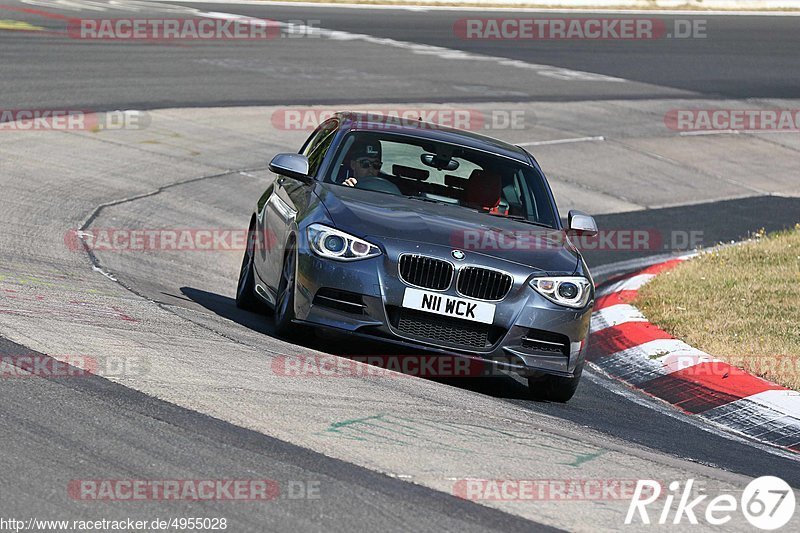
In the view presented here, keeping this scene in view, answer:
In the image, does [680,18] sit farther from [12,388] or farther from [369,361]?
[12,388]

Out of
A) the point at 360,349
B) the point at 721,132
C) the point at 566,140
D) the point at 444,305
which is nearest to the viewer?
the point at 444,305

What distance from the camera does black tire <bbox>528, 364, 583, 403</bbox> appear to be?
782 cm

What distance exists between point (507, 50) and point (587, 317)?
834 inches

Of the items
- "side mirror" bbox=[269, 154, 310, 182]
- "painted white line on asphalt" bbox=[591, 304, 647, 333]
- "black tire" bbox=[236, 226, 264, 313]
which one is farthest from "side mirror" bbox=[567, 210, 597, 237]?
"black tire" bbox=[236, 226, 264, 313]

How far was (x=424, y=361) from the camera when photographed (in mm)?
8070

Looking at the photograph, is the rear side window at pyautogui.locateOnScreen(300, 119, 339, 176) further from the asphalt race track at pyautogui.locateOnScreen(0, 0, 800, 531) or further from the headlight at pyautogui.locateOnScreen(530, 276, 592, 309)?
the headlight at pyautogui.locateOnScreen(530, 276, 592, 309)

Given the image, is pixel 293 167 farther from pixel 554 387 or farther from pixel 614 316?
pixel 614 316

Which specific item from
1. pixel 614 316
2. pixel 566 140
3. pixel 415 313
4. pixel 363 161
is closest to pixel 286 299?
pixel 415 313

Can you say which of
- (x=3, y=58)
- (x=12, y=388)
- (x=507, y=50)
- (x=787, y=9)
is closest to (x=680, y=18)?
(x=787, y=9)

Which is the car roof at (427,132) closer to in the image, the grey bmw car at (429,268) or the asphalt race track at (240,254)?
the grey bmw car at (429,268)

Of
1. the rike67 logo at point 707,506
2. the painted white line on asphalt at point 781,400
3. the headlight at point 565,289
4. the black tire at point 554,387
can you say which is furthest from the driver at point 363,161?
the rike67 logo at point 707,506

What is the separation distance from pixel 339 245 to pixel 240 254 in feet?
16.1

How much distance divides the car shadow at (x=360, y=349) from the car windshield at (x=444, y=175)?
104 centimetres

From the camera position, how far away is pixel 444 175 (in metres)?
8.98
